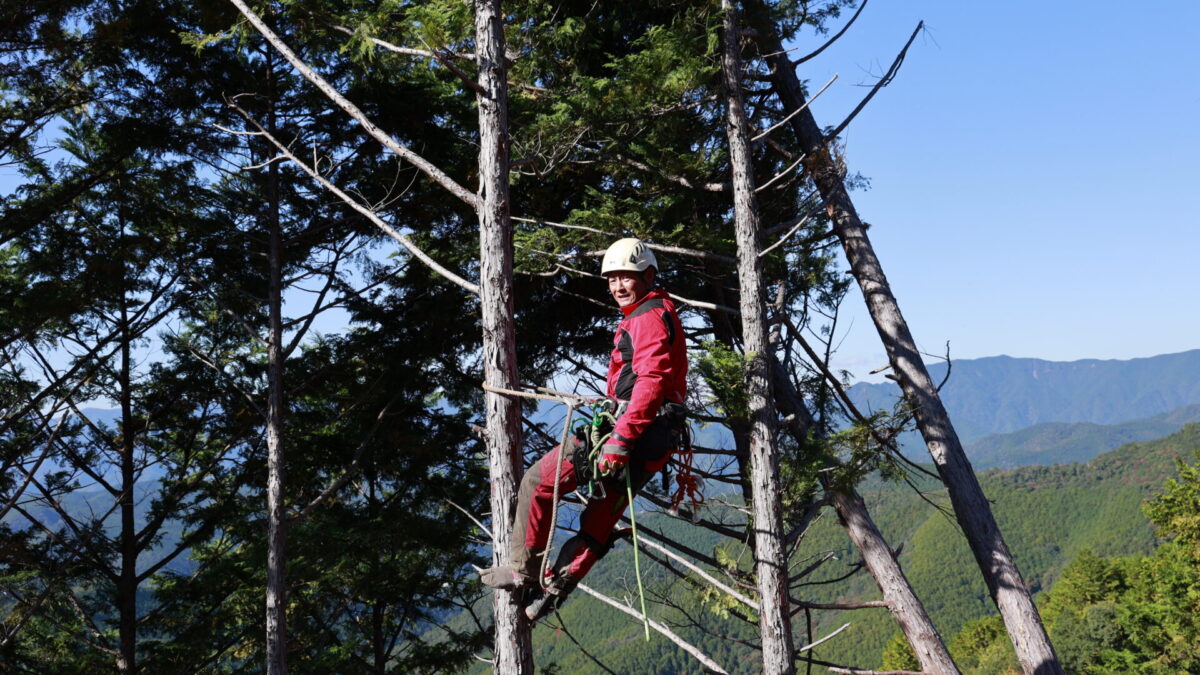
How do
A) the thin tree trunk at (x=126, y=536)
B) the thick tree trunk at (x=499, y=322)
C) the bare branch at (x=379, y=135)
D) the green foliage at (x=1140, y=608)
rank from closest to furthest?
the thick tree trunk at (x=499, y=322)
the bare branch at (x=379, y=135)
the thin tree trunk at (x=126, y=536)
the green foliage at (x=1140, y=608)

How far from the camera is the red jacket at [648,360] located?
3.96 metres

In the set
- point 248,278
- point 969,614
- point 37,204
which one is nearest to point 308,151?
point 248,278

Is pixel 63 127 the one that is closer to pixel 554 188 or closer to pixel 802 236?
pixel 554 188

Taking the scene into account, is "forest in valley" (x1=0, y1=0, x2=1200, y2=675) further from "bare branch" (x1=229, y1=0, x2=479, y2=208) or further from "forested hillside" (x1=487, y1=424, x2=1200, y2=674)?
"forested hillside" (x1=487, y1=424, x2=1200, y2=674)

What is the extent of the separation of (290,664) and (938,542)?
18271 cm

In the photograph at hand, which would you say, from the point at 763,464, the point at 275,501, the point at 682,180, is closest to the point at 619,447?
the point at 763,464

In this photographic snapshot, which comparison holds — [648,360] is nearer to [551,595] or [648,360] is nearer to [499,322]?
[499,322]

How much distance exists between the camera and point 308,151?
35.4 ft

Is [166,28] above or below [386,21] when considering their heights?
above

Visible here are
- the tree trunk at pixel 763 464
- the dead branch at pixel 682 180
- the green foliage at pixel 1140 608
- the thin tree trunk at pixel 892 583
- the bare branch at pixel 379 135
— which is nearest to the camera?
the bare branch at pixel 379 135

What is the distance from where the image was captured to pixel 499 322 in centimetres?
448

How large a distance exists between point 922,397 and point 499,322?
6383 millimetres

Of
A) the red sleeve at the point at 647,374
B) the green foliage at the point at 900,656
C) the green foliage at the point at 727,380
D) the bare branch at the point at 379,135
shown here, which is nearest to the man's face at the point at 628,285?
the red sleeve at the point at 647,374

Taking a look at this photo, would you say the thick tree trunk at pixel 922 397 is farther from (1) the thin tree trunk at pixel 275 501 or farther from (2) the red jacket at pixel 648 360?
(1) the thin tree trunk at pixel 275 501
